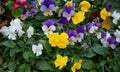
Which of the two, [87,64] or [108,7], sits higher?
[108,7]

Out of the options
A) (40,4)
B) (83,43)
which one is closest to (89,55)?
(83,43)

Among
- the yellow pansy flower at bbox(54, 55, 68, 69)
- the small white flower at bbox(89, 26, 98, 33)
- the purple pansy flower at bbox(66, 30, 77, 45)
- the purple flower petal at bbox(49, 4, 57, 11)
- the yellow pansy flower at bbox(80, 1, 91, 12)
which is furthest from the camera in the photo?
the yellow pansy flower at bbox(80, 1, 91, 12)

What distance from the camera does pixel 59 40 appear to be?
10.8ft

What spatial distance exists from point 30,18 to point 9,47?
514 mm

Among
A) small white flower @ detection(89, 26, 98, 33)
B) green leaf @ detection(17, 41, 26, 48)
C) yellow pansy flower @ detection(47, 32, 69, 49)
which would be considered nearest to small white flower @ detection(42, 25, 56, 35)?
yellow pansy flower @ detection(47, 32, 69, 49)

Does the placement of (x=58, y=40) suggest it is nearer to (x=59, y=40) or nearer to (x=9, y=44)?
(x=59, y=40)

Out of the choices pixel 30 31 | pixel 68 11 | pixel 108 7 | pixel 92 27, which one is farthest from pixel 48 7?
pixel 108 7

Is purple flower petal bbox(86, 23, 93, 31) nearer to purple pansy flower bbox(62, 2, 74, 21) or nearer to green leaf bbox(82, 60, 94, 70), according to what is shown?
purple pansy flower bbox(62, 2, 74, 21)

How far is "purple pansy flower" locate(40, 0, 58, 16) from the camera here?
11.8 ft

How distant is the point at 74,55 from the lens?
3.34 metres

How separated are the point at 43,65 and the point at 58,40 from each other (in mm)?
239

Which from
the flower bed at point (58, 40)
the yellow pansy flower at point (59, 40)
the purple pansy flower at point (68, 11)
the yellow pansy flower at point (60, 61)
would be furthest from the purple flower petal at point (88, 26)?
the yellow pansy flower at point (60, 61)

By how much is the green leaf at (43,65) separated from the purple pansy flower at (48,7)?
0.55 meters

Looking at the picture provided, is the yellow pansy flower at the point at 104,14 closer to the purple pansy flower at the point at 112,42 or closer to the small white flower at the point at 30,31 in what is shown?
the purple pansy flower at the point at 112,42
